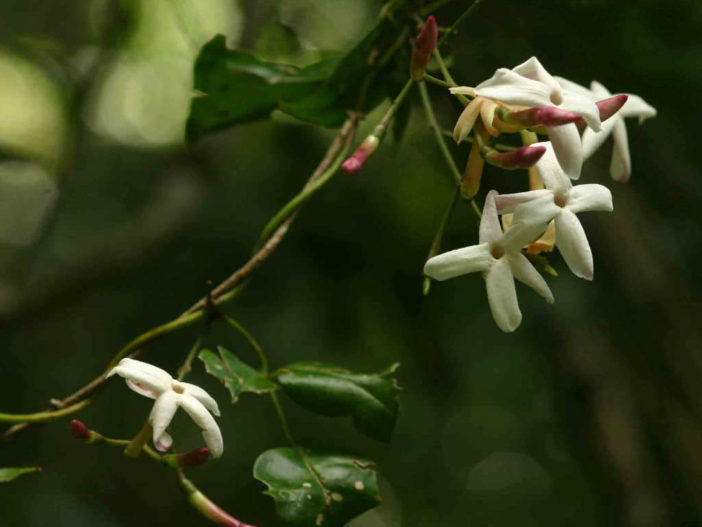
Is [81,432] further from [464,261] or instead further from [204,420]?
[464,261]

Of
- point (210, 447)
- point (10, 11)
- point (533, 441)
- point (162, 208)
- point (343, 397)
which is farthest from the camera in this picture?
point (533, 441)

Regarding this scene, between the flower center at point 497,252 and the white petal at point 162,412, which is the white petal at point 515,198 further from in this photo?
the white petal at point 162,412

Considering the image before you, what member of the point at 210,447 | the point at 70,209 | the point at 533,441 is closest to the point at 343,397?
the point at 210,447

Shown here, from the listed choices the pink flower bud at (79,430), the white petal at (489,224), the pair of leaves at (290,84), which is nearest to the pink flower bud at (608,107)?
the white petal at (489,224)

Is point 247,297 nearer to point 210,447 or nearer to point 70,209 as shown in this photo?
point 70,209

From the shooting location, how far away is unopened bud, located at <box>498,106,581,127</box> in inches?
26.3

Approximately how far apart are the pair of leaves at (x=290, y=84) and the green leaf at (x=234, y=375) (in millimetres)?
392

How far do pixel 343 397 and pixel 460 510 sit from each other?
7.32 feet

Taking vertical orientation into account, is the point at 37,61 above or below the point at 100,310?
above

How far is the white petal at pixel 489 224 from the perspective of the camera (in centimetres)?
70

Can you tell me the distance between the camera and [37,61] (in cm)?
235

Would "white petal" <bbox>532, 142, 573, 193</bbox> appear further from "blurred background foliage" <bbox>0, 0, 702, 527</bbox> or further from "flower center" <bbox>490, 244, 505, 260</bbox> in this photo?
"blurred background foliage" <bbox>0, 0, 702, 527</bbox>

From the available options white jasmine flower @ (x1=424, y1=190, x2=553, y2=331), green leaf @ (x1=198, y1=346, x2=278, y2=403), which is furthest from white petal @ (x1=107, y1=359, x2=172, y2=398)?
white jasmine flower @ (x1=424, y1=190, x2=553, y2=331)

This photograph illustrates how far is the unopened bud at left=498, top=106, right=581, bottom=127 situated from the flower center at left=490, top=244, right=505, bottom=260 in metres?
0.11
